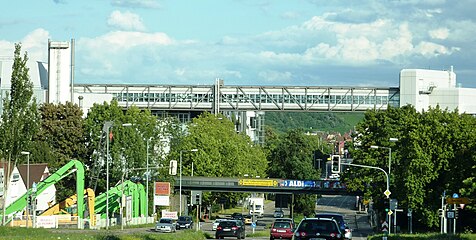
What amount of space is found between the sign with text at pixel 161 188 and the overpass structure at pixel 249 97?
127ft

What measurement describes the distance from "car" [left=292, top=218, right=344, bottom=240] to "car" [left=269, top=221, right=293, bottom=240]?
86.7 feet

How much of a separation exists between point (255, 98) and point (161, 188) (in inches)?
1817

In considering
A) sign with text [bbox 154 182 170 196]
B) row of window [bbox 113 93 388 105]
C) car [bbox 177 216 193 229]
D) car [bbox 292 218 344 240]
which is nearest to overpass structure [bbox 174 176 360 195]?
sign with text [bbox 154 182 170 196]

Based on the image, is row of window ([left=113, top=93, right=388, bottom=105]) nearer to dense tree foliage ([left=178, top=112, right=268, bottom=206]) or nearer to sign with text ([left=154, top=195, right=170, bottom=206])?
dense tree foliage ([left=178, top=112, right=268, bottom=206])

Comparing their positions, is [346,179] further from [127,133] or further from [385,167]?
[127,133]

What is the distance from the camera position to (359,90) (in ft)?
468

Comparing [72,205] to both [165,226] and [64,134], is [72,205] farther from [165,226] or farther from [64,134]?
[64,134]

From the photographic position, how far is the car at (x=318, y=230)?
114ft

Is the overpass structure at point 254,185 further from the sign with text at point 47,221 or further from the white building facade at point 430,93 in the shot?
the sign with text at point 47,221

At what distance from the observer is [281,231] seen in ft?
209

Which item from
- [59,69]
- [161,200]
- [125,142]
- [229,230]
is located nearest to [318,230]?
[229,230]

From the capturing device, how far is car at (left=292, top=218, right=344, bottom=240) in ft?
114

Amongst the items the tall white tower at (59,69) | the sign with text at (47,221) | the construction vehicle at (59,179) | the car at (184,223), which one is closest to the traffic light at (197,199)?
the construction vehicle at (59,179)

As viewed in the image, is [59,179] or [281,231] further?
[59,179]
